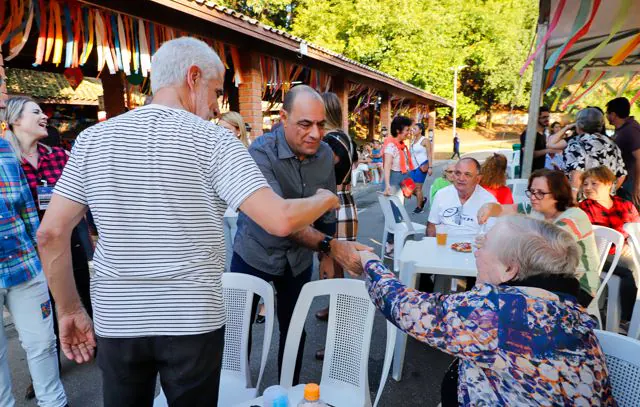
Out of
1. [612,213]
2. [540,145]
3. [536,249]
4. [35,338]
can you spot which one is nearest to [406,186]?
[540,145]

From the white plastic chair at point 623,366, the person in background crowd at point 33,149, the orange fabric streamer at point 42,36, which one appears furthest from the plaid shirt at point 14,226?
the white plastic chair at point 623,366

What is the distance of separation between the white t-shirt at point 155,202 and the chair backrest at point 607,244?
10.0 ft

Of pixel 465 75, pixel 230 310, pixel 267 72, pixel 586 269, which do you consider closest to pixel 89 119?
pixel 267 72

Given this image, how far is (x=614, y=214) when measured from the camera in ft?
11.0

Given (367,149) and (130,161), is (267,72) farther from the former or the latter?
(367,149)

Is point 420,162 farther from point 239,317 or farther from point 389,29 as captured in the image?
point 389,29

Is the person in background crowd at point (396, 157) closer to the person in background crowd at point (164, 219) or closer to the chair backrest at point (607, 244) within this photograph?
the chair backrest at point (607, 244)

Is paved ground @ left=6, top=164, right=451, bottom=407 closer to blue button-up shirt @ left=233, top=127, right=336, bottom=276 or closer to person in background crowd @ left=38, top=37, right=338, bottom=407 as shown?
blue button-up shirt @ left=233, top=127, right=336, bottom=276

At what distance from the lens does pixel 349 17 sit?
21.6 metres

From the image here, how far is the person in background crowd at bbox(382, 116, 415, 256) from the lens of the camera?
6.36 m

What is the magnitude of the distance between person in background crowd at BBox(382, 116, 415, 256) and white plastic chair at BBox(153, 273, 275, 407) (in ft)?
14.3

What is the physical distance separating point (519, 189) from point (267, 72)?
4.82 metres

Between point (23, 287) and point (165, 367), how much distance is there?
1.37 meters

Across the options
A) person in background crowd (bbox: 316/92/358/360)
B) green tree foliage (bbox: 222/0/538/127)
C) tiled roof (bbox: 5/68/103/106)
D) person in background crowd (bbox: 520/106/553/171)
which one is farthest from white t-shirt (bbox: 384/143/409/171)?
green tree foliage (bbox: 222/0/538/127)
